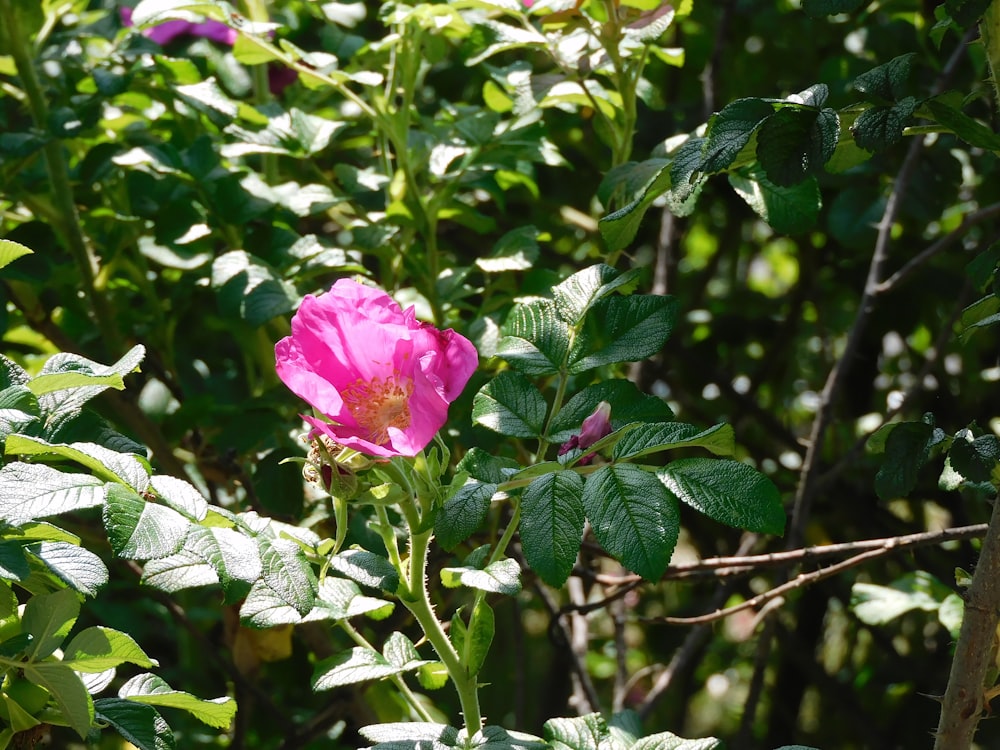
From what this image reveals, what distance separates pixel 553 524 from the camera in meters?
0.69

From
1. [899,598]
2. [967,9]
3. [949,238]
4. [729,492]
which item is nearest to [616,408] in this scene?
[729,492]

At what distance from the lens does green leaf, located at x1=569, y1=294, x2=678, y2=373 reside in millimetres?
833

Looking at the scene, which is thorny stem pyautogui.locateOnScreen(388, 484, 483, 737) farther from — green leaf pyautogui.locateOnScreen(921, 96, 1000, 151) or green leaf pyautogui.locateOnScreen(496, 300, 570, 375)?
green leaf pyautogui.locateOnScreen(921, 96, 1000, 151)

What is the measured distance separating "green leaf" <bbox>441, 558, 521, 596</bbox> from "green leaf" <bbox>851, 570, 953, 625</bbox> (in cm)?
69

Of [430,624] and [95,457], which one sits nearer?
[95,457]

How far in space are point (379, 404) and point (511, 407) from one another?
101mm

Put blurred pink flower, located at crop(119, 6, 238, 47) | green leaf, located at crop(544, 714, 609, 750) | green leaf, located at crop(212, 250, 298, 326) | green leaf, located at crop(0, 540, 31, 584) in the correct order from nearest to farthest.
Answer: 1. green leaf, located at crop(0, 540, 31, 584)
2. green leaf, located at crop(544, 714, 609, 750)
3. green leaf, located at crop(212, 250, 298, 326)
4. blurred pink flower, located at crop(119, 6, 238, 47)

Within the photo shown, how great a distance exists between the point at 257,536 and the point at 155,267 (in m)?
0.86

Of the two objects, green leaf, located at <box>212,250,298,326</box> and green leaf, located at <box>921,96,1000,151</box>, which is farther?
green leaf, located at <box>212,250,298,326</box>

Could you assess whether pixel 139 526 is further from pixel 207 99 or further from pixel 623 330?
pixel 207 99

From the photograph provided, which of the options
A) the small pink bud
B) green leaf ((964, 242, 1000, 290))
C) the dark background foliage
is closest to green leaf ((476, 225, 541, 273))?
the dark background foliage

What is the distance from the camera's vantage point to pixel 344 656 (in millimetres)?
801

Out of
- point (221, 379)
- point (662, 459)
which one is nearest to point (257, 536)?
point (221, 379)

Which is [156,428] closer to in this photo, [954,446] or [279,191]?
[279,191]
